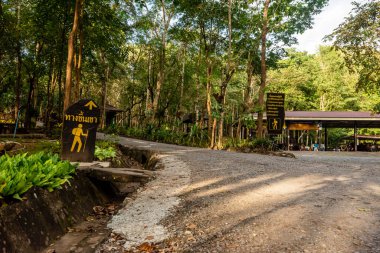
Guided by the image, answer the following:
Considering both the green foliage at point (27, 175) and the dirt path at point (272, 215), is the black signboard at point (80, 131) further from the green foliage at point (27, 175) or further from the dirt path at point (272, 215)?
the dirt path at point (272, 215)

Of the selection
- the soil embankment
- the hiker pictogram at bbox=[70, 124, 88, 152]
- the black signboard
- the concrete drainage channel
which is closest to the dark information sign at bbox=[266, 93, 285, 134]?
the black signboard

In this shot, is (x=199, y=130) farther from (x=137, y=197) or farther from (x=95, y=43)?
(x=137, y=197)

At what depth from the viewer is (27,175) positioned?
3602 mm

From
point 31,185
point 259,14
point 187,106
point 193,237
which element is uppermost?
point 259,14

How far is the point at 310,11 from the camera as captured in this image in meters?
18.4

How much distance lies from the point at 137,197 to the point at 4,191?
7.24 feet

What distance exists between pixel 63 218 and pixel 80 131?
3.64 metres

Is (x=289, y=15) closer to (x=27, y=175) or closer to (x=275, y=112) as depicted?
(x=275, y=112)

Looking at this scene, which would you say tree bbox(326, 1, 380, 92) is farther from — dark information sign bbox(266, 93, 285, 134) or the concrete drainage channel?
the concrete drainage channel

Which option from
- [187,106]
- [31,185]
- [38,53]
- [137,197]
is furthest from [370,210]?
[187,106]

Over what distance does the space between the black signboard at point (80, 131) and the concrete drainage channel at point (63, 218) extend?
5.19 ft

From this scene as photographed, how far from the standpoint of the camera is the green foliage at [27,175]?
3129mm

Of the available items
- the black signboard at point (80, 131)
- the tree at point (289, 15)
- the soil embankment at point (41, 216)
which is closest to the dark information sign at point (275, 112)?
the tree at point (289, 15)

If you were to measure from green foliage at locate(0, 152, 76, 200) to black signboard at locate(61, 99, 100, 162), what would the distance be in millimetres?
1746
